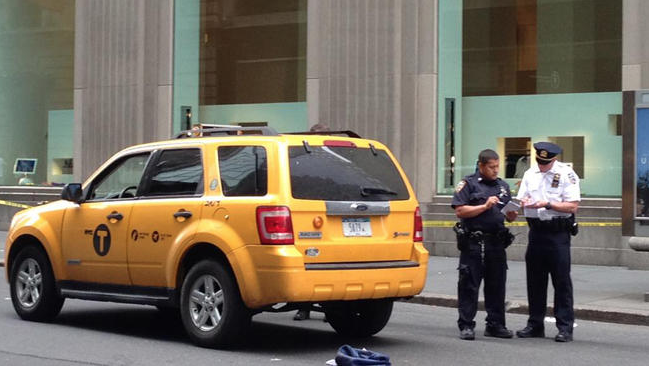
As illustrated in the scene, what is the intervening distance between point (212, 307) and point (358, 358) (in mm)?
1715

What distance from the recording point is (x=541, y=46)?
18.8 metres

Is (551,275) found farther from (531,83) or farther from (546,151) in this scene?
(531,83)

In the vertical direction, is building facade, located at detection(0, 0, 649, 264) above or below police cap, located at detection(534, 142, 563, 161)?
above

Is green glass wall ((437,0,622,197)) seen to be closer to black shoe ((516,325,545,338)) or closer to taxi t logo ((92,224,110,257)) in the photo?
black shoe ((516,325,545,338))

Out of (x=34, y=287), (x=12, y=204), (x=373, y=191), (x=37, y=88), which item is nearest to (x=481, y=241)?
(x=373, y=191)

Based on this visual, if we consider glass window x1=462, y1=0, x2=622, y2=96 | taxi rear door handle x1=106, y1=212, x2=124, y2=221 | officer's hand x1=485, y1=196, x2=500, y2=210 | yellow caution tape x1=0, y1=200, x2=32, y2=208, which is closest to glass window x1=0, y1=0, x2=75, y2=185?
yellow caution tape x1=0, y1=200, x2=32, y2=208

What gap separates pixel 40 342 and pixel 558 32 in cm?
1171

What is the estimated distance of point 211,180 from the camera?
9547 mm

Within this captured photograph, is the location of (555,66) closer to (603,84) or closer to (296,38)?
(603,84)

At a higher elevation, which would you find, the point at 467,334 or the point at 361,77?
the point at 361,77

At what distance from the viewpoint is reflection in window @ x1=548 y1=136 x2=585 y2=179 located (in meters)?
18.1

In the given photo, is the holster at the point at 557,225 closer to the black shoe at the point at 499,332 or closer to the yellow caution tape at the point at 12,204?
the black shoe at the point at 499,332

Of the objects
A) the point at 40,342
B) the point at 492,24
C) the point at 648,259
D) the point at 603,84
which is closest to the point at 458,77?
the point at 492,24

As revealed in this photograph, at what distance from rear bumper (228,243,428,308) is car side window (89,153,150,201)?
6.02 feet
